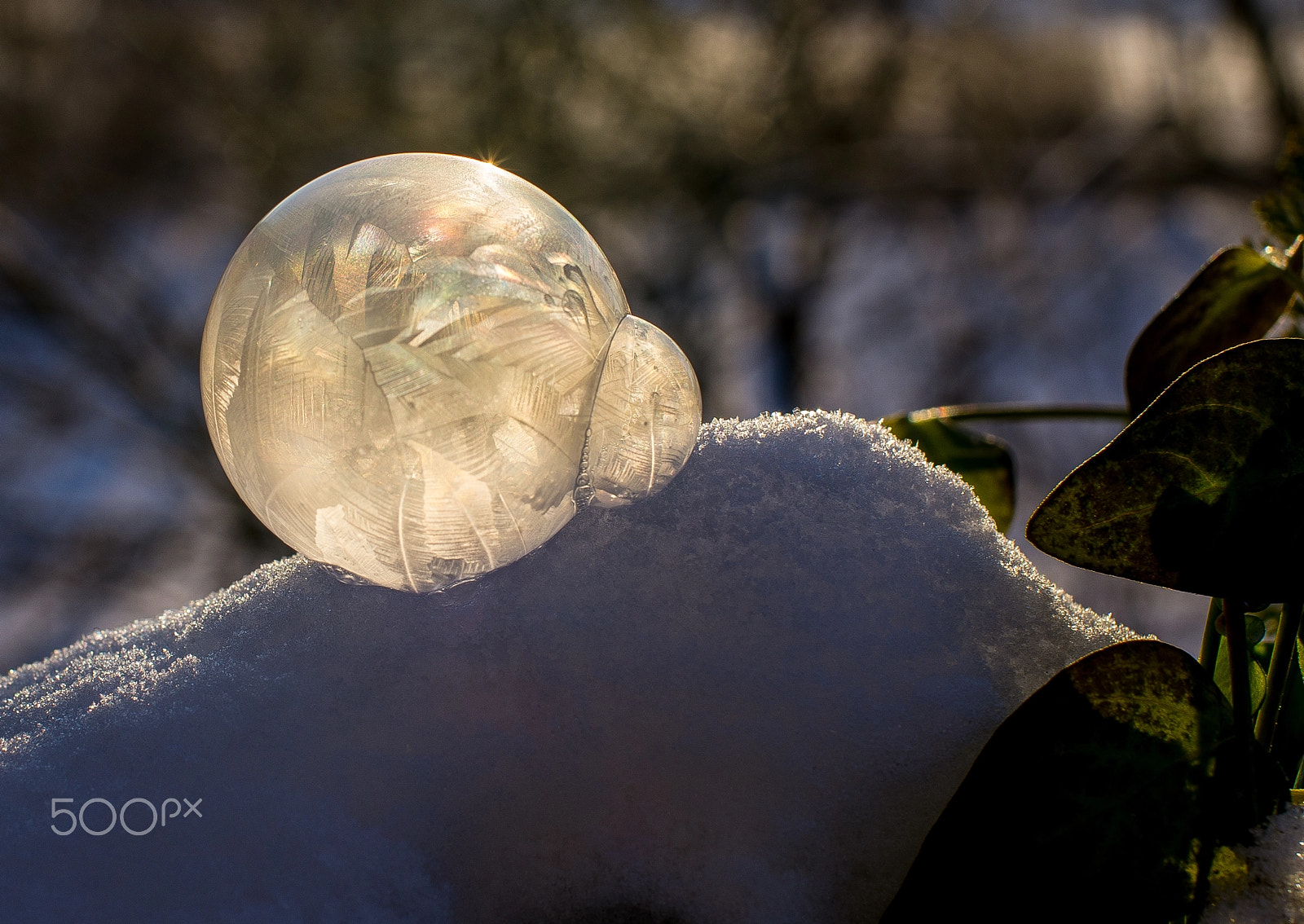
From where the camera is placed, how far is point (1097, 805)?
0.24 m

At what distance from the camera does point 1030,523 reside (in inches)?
10.1

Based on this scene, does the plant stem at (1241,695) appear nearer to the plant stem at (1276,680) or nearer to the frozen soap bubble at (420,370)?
the plant stem at (1276,680)

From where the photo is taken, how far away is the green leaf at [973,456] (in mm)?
526

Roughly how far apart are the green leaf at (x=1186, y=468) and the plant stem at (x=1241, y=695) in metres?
0.03

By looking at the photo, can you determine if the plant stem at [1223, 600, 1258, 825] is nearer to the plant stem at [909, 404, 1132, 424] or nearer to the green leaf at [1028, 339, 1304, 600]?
the green leaf at [1028, 339, 1304, 600]

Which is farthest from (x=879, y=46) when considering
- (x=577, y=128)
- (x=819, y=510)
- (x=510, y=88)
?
(x=819, y=510)

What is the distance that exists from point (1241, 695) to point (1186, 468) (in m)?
0.07

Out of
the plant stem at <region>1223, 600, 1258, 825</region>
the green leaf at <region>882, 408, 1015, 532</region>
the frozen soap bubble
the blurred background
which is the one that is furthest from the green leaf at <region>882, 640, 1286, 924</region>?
the blurred background

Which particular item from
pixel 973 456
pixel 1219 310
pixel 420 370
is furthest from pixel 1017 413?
pixel 420 370

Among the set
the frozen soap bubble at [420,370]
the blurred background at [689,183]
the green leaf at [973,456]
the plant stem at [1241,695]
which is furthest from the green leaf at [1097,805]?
the blurred background at [689,183]

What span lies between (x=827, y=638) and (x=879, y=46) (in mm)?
2691

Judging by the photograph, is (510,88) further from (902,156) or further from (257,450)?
(257,450)

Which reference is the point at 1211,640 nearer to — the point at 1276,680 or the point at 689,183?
the point at 1276,680

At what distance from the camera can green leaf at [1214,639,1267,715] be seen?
34cm
